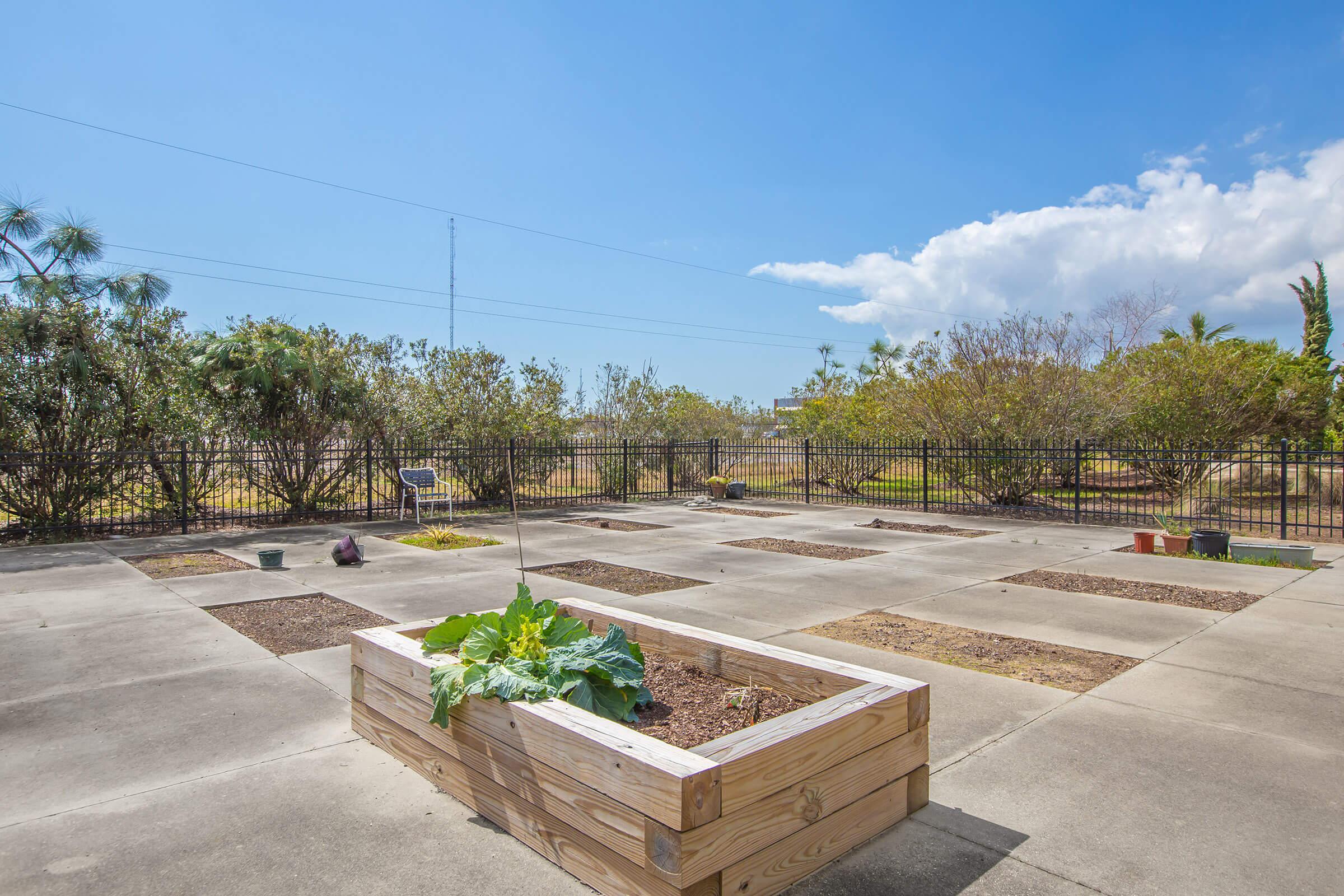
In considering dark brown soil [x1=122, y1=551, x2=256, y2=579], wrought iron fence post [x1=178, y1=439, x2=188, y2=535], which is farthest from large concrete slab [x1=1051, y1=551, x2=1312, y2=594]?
wrought iron fence post [x1=178, y1=439, x2=188, y2=535]

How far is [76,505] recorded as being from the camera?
11891 millimetres

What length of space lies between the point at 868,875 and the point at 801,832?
1.02 feet

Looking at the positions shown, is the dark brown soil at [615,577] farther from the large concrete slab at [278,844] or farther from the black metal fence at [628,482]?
the large concrete slab at [278,844]

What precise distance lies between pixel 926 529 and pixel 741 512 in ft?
13.3

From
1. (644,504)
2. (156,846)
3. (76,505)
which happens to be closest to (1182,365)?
(644,504)

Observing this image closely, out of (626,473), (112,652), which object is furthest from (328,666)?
(626,473)

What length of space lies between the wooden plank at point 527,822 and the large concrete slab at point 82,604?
4293 millimetres

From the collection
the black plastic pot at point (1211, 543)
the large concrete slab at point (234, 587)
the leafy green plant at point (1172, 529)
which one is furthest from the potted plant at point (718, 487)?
the large concrete slab at point (234, 587)

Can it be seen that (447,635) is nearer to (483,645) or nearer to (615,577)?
(483,645)

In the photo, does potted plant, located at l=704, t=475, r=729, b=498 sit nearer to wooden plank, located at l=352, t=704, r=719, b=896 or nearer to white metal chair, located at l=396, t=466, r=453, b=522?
white metal chair, located at l=396, t=466, r=453, b=522

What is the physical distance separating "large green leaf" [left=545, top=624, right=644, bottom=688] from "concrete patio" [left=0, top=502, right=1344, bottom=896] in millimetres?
679

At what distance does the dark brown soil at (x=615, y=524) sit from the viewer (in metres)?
13.0

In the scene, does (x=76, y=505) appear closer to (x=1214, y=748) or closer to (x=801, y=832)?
(x=801, y=832)

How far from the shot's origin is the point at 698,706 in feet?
11.0
